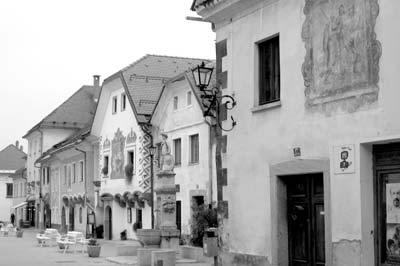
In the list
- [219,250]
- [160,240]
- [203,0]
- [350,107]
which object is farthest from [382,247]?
[160,240]

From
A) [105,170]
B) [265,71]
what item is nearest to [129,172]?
[105,170]

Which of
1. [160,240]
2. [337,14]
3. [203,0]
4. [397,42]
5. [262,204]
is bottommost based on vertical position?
[160,240]

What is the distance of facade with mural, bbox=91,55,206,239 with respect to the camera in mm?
35281

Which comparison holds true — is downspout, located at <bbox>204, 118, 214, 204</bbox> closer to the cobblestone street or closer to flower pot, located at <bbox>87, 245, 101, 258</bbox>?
flower pot, located at <bbox>87, 245, 101, 258</bbox>

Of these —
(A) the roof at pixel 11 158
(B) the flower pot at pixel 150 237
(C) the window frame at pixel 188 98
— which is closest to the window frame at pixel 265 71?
(B) the flower pot at pixel 150 237

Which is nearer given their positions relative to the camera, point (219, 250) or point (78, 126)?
point (219, 250)

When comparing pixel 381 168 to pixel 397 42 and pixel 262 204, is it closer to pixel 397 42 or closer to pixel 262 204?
pixel 397 42

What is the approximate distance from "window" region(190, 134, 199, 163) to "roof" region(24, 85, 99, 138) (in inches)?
1111

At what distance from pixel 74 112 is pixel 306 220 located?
5029cm

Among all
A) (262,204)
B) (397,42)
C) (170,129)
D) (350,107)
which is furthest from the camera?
(170,129)

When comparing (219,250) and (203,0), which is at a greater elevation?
(203,0)

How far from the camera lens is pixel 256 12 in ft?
43.1

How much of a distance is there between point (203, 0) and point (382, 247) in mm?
6594

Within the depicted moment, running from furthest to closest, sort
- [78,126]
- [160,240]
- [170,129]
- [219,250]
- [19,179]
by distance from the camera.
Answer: [19,179] < [78,126] < [170,129] < [160,240] < [219,250]
